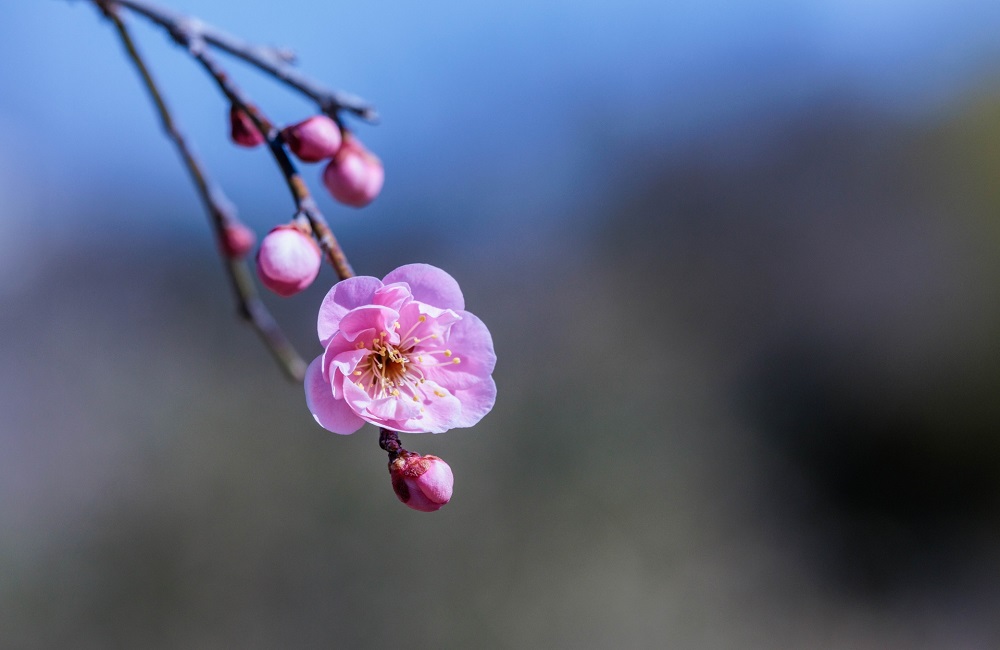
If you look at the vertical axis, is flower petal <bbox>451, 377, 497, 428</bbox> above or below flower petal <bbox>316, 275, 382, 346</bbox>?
below

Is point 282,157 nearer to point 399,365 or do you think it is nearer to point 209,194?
point 399,365

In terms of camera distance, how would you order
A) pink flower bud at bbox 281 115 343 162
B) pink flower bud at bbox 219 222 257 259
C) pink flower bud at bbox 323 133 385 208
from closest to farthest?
pink flower bud at bbox 281 115 343 162, pink flower bud at bbox 323 133 385 208, pink flower bud at bbox 219 222 257 259

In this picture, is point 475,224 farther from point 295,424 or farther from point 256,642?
point 256,642

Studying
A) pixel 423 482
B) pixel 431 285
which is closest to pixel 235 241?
pixel 431 285

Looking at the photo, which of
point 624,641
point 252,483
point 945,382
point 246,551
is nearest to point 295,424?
point 252,483

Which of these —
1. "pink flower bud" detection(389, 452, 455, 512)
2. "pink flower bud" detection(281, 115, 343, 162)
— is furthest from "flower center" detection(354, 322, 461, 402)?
"pink flower bud" detection(281, 115, 343, 162)

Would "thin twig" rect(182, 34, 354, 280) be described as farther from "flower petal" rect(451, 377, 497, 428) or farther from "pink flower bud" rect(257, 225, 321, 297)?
"flower petal" rect(451, 377, 497, 428)
